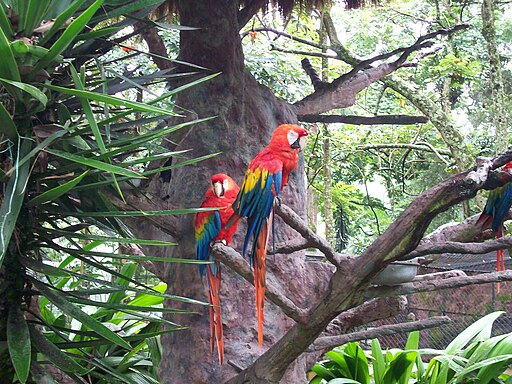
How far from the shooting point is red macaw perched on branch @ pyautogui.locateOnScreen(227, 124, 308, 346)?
1454mm

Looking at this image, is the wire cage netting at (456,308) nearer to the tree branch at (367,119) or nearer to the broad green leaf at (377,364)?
the broad green leaf at (377,364)

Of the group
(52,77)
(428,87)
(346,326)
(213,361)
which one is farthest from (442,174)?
(52,77)

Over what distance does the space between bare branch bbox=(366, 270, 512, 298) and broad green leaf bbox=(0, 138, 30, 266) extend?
87cm

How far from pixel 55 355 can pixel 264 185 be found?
598 millimetres

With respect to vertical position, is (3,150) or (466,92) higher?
(466,92)

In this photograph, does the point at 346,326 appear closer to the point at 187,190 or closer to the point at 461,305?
the point at 187,190

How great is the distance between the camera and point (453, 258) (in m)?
4.21

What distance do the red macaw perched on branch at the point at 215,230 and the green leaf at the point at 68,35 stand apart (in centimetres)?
59

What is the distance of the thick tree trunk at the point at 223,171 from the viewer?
5.73 feet

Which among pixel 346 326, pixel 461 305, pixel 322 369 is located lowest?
pixel 461 305

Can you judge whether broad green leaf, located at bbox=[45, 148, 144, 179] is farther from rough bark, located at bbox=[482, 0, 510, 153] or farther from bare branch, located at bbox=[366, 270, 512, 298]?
rough bark, located at bbox=[482, 0, 510, 153]

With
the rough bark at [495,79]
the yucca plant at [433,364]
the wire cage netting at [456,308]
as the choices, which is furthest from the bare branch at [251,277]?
the wire cage netting at [456,308]

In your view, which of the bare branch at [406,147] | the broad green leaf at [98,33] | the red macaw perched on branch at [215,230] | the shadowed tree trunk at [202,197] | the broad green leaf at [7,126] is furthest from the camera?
the bare branch at [406,147]

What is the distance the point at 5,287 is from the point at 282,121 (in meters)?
1.09
